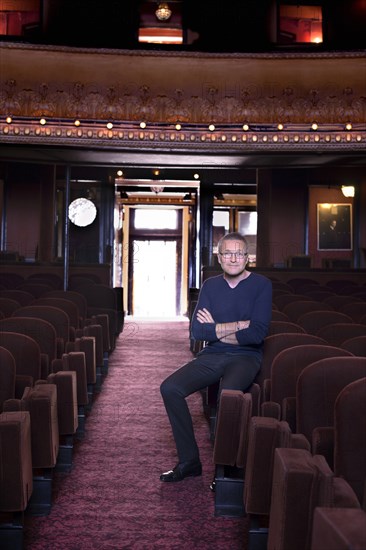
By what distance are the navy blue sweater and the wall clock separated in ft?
39.4

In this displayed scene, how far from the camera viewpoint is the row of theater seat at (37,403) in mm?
2742

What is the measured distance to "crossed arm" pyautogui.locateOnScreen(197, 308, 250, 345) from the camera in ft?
13.1

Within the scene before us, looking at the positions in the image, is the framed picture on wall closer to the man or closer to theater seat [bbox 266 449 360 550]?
the man

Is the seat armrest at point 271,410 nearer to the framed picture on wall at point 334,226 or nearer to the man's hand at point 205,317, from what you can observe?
the man's hand at point 205,317

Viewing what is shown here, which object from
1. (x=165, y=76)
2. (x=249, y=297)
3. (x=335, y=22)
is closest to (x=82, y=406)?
(x=249, y=297)

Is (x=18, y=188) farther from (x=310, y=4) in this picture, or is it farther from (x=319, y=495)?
(x=319, y=495)

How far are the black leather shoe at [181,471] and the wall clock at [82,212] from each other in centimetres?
1250

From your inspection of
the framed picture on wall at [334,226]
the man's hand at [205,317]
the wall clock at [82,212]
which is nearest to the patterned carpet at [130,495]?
the man's hand at [205,317]

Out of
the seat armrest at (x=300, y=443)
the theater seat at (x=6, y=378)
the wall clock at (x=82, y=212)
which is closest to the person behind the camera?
the seat armrest at (x=300, y=443)

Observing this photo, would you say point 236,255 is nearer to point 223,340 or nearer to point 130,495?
point 223,340

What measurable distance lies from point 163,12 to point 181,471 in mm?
8621

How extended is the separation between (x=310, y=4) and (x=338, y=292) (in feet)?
16.9

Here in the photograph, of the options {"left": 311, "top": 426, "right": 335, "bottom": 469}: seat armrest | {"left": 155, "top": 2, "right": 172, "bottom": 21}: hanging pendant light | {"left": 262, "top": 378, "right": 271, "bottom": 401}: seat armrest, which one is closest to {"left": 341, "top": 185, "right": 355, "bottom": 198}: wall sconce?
{"left": 155, "top": 2, "right": 172, "bottom": 21}: hanging pendant light

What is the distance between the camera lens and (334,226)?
15.9 metres
